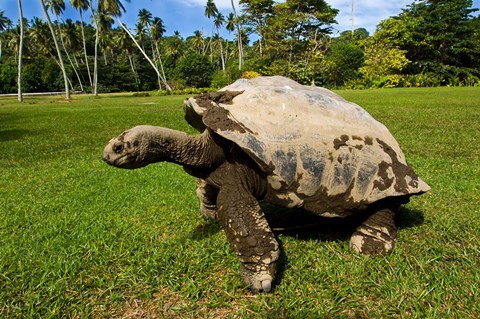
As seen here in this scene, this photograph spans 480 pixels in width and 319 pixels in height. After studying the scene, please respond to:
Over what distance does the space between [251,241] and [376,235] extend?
100 cm

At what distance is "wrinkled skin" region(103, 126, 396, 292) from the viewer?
2.11 metres

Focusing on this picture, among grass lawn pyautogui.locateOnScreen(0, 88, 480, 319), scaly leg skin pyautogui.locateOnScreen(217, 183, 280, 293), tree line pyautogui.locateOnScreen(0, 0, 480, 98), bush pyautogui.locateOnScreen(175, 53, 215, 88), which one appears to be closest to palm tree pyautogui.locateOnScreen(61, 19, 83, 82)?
tree line pyautogui.locateOnScreen(0, 0, 480, 98)

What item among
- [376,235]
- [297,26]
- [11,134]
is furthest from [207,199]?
[297,26]

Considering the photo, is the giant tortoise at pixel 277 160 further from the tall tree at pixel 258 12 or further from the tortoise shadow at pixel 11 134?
the tall tree at pixel 258 12

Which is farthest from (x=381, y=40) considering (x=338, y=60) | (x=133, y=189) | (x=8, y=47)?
(x=8, y=47)

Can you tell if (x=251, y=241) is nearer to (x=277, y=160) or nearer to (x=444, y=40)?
(x=277, y=160)

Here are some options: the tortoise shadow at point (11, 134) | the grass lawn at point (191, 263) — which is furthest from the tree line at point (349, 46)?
the grass lawn at point (191, 263)

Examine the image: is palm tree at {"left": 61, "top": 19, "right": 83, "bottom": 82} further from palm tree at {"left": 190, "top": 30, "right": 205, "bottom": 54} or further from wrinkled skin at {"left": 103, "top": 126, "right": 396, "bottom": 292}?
wrinkled skin at {"left": 103, "top": 126, "right": 396, "bottom": 292}

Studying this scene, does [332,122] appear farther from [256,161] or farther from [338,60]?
[338,60]

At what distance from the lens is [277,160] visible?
2.22m

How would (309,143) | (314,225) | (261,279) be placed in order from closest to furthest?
(261,279) → (309,143) → (314,225)

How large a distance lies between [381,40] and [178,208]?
38.5 meters

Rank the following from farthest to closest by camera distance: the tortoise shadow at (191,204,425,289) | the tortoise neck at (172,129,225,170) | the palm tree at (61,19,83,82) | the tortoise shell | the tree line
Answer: the palm tree at (61,19,83,82) < the tree line < the tortoise shadow at (191,204,425,289) < the tortoise neck at (172,129,225,170) < the tortoise shell

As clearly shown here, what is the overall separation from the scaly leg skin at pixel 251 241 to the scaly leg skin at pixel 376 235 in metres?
0.74
